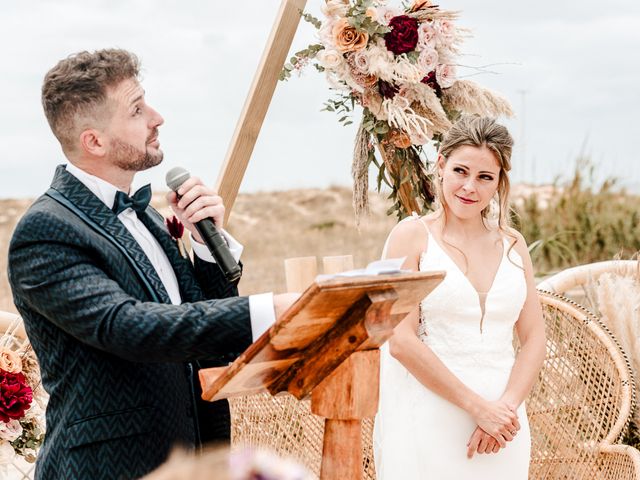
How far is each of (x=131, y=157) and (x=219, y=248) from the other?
1.30ft

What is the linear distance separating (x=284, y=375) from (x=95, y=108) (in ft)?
3.35

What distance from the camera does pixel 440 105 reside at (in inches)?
159

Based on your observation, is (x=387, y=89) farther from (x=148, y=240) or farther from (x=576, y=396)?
(x=576, y=396)

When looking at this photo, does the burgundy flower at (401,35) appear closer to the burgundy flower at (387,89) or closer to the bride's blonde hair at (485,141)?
the burgundy flower at (387,89)

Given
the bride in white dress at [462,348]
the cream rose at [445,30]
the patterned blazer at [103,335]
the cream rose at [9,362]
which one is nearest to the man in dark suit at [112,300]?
the patterned blazer at [103,335]

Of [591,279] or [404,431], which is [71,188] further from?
[591,279]

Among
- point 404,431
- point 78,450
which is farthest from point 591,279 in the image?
point 78,450

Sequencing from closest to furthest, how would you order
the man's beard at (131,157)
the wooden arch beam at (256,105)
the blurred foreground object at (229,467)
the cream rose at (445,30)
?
the blurred foreground object at (229,467), the man's beard at (131,157), the wooden arch beam at (256,105), the cream rose at (445,30)

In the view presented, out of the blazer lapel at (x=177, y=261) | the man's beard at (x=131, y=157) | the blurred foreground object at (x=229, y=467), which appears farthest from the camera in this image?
the blazer lapel at (x=177, y=261)

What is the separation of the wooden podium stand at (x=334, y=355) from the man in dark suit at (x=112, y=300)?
223 mm

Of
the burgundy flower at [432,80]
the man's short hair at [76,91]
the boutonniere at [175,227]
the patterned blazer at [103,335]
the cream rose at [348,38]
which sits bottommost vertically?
the patterned blazer at [103,335]

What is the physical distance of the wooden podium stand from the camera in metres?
1.75

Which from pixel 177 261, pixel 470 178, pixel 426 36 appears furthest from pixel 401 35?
pixel 177 261

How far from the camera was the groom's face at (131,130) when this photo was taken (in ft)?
8.26
